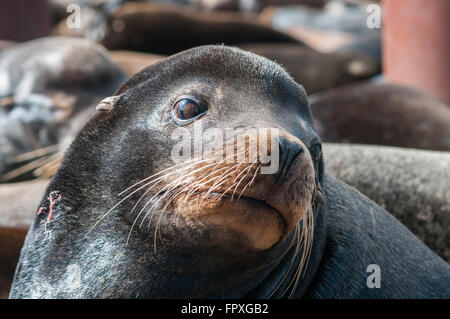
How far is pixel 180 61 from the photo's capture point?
120 inches

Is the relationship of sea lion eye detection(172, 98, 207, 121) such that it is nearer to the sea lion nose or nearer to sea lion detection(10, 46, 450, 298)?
sea lion detection(10, 46, 450, 298)

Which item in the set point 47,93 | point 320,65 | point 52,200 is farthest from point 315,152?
point 320,65

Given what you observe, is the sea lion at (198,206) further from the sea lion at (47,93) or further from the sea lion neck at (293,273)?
the sea lion at (47,93)

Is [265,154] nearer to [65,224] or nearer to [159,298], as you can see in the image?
[159,298]

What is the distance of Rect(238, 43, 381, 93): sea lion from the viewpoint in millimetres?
9805

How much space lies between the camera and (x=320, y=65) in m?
10.0

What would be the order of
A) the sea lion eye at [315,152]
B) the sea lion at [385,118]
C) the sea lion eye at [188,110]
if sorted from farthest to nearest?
the sea lion at [385,118] → the sea lion eye at [315,152] → the sea lion eye at [188,110]

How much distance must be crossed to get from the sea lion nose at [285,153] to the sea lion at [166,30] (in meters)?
7.15

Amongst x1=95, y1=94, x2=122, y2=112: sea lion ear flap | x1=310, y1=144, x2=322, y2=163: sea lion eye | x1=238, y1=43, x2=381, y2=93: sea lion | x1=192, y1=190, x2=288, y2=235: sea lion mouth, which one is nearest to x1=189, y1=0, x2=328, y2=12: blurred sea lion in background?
x1=238, y1=43, x2=381, y2=93: sea lion

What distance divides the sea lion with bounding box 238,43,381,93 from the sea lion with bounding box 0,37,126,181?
10.4ft

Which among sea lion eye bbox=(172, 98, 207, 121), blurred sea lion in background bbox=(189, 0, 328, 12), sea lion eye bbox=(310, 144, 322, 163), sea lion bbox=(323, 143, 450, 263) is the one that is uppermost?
sea lion eye bbox=(172, 98, 207, 121)

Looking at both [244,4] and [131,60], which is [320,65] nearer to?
[131,60]

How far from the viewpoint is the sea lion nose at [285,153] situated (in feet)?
7.89

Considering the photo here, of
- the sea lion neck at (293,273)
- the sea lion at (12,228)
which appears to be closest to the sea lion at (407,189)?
the sea lion neck at (293,273)
